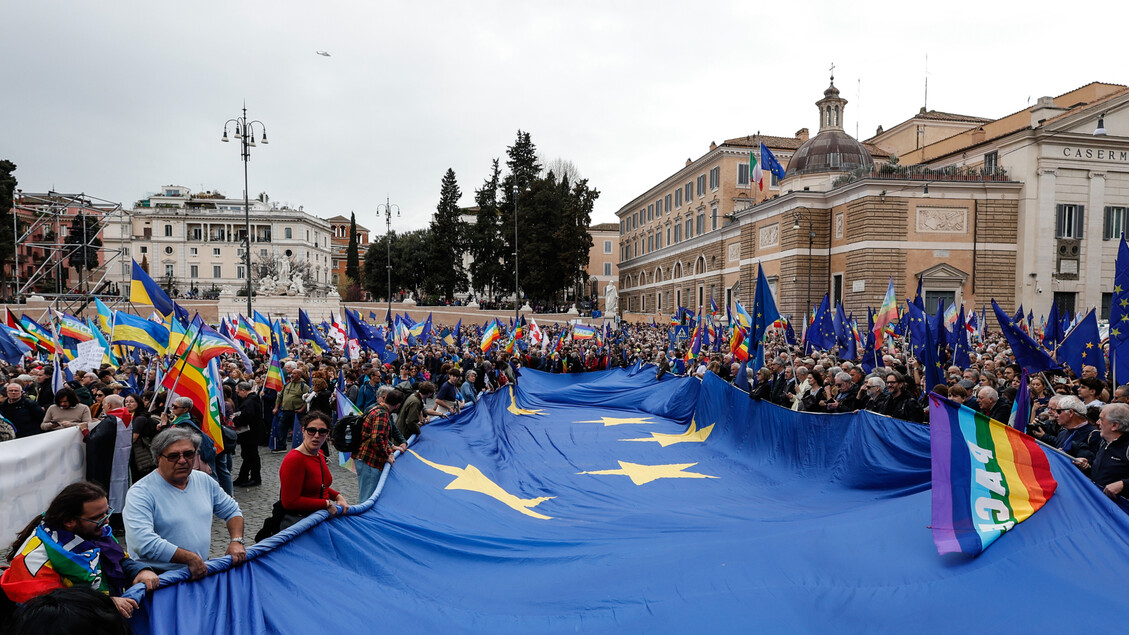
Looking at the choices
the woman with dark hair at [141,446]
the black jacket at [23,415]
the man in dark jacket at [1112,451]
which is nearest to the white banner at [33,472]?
the woman with dark hair at [141,446]

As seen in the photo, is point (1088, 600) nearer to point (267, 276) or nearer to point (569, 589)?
point (569, 589)

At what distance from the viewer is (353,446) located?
667 cm

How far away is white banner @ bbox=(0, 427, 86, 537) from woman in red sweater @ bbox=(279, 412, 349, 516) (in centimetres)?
220

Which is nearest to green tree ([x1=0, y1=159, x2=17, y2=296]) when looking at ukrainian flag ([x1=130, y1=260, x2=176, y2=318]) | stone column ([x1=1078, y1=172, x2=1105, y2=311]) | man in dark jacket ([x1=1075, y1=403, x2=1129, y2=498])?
ukrainian flag ([x1=130, y1=260, x2=176, y2=318])

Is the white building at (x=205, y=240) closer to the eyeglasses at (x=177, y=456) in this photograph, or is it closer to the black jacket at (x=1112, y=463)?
the eyeglasses at (x=177, y=456)

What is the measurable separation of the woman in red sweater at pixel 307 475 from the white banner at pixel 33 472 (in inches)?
86.5

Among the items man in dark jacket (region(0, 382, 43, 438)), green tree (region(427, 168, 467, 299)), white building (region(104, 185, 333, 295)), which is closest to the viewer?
man in dark jacket (region(0, 382, 43, 438))

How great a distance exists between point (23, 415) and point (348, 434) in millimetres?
4150

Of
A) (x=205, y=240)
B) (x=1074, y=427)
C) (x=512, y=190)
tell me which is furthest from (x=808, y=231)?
(x=205, y=240)

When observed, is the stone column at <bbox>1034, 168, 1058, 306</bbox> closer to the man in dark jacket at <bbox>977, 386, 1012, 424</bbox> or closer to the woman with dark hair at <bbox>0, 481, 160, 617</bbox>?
the man in dark jacket at <bbox>977, 386, 1012, 424</bbox>

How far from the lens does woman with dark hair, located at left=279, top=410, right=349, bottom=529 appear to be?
448cm

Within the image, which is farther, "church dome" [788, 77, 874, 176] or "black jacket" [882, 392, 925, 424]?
"church dome" [788, 77, 874, 176]

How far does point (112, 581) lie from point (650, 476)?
625 cm

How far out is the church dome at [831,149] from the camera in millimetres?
41031
